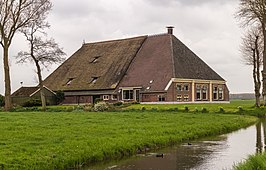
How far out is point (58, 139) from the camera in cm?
1712

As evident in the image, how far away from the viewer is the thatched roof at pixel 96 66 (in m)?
62.6

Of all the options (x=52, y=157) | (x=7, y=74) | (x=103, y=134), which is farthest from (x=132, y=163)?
(x=7, y=74)

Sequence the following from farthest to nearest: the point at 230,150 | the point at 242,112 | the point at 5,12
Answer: the point at 5,12 → the point at 242,112 → the point at 230,150

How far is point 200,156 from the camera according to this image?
663 inches

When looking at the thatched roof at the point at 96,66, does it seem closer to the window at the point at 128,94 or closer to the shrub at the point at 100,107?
the window at the point at 128,94

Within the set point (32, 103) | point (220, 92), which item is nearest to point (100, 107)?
point (32, 103)

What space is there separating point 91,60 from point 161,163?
54.4 metres

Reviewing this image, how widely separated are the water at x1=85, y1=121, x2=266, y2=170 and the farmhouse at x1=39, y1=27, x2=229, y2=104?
33811mm

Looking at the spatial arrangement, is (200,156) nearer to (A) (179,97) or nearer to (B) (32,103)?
(A) (179,97)

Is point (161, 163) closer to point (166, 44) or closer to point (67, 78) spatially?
point (166, 44)

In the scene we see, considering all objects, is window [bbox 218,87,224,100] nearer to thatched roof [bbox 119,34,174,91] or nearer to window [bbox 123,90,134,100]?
thatched roof [bbox 119,34,174,91]

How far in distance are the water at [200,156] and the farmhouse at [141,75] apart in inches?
1331

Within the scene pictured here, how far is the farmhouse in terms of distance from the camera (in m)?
56.8

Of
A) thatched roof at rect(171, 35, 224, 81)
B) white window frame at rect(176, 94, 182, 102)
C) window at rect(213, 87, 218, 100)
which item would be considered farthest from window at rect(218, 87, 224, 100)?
white window frame at rect(176, 94, 182, 102)
